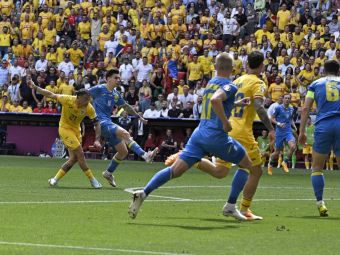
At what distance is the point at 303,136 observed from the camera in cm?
1545

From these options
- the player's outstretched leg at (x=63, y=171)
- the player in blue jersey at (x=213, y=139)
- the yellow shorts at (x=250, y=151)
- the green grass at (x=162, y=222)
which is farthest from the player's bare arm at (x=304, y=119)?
the player's outstretched leg at (x=63, y=171)

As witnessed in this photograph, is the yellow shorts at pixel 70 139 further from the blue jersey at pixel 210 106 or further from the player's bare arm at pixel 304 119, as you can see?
the blue jersey at pixel 210 106

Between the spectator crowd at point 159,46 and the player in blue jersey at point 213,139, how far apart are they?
21261 mm

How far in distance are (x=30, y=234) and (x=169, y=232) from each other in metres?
1.69

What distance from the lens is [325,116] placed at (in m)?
15.6

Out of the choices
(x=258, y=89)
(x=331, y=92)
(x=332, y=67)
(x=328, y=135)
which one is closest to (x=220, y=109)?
(x=258, y=89)

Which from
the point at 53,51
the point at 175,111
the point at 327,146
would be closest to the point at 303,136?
the point at 327,146

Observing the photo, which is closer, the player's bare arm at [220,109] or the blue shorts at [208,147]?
the player's bare arm at [220,109]

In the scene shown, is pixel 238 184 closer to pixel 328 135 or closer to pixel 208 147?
pixel 208 147

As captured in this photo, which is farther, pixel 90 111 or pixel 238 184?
pixel 90 111

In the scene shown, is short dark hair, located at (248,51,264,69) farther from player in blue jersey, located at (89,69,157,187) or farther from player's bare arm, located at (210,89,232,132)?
player in blue jersey, located at (89,69,157,187)

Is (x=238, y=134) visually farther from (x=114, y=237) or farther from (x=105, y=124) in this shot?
(x=105, y=124)

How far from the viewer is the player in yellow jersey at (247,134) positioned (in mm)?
14852

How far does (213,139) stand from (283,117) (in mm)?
16418
